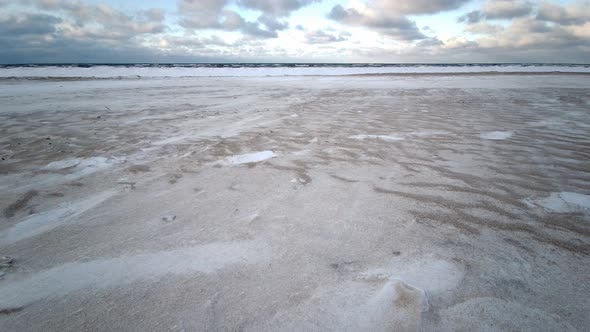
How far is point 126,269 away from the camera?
5.06 ft

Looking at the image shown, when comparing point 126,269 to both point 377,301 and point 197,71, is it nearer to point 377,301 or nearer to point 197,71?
point 377,301

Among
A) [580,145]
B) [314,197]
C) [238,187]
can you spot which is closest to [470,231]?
[314,197]

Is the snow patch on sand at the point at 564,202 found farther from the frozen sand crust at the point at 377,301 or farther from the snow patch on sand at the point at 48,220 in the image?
the snow patch on sand at the point at 48,220

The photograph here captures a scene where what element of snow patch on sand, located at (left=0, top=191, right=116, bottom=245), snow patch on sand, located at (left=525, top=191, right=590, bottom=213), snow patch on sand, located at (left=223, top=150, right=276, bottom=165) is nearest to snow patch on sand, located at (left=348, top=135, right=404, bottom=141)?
snow patch on sand, located at (left=223, top=150, right=276, bottom=165)

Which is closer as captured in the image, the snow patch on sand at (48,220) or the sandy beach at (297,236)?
the sandy beach at (297,236)

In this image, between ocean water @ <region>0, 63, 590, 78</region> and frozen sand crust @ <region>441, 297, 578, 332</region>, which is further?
ocean water @ <region>0, 63, 590, 78</region>

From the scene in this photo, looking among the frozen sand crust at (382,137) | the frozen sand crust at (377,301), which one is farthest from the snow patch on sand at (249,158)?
the frozen sand crust at (377,301)

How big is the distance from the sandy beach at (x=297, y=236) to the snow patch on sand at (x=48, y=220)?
0.05 feet

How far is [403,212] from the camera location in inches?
80.9

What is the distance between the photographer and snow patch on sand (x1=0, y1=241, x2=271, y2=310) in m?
1.39

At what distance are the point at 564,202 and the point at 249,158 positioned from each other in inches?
107

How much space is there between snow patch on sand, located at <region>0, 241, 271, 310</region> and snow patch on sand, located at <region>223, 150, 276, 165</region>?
4.98 feet

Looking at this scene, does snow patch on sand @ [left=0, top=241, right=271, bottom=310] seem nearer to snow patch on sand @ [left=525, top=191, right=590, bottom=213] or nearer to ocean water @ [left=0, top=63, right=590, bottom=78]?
snow patch on sand @ [left=525, top=191, right=590, bottom=213]

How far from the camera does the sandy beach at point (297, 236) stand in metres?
1.26
